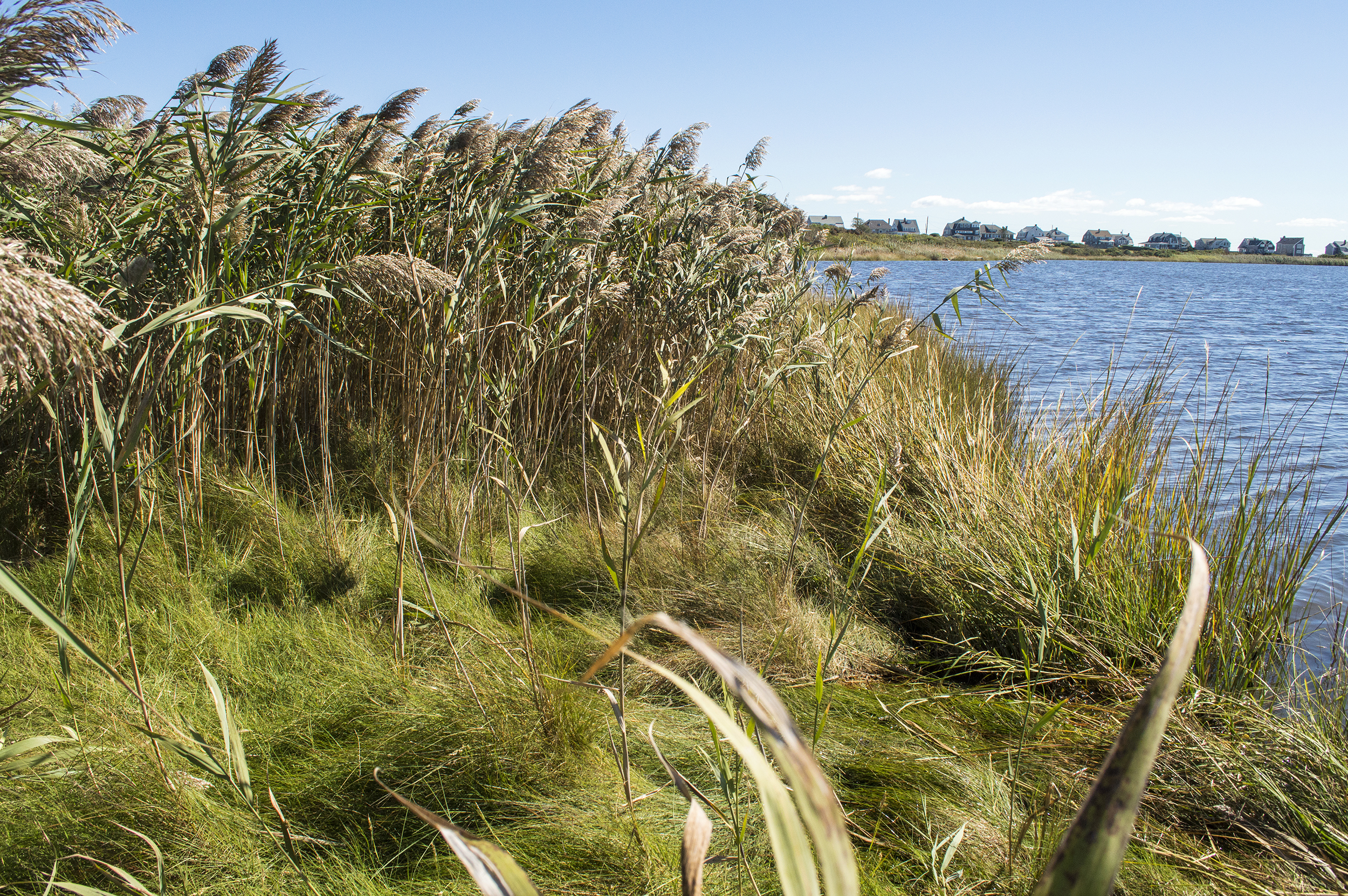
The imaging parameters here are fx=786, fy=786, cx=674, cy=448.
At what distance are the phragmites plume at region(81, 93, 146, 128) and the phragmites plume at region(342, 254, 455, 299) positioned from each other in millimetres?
1174

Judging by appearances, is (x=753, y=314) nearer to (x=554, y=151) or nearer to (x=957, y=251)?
(x=554, y=151)

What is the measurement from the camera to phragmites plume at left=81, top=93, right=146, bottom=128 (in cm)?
280

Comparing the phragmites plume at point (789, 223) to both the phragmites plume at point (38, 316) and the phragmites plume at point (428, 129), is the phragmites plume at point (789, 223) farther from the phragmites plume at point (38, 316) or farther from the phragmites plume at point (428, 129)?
the phragmites plume at point (38, 316)

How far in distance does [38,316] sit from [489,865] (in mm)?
672

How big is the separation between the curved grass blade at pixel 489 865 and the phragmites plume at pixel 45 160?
1.81 m

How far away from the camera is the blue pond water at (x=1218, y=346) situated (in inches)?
176

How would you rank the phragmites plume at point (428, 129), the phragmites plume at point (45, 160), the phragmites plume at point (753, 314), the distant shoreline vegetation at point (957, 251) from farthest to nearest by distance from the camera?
the distant shoreline vegetation at point (957, 251) < the phragmites plume at point (428, 129) < the phragmites plume at point (753, 314) < the phragmites plume at point (45, 160)

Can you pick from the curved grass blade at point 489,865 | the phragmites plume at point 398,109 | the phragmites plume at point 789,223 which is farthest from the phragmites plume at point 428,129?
the curved grass blade at point 489,865

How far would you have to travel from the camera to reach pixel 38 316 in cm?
76

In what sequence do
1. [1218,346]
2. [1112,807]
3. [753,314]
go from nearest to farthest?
[1112,807] → [753,314] → [1218,346]

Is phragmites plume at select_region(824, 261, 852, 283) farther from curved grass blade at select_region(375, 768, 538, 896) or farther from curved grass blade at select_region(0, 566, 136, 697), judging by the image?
curved grass blade at select_region(375, 768, 538, 896)

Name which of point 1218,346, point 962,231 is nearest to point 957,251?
point 962,231

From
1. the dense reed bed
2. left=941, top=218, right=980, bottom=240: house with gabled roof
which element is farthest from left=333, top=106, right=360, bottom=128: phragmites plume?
left=941, top=218, right=980, bottom=240: house with gabled roof

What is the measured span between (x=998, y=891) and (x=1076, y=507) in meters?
1.78
